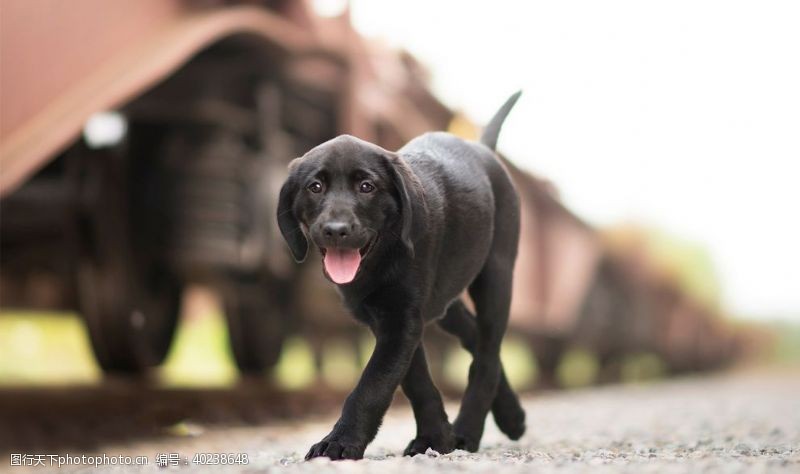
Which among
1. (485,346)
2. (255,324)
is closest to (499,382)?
(485,346)

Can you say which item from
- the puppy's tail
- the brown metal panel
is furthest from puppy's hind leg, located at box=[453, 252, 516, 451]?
the brown metal panel

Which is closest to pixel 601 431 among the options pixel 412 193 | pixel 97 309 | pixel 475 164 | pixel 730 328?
pixel 475 164

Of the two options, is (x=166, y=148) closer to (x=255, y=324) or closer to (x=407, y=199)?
Answer: (x=255, y=324)

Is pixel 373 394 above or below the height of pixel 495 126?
below

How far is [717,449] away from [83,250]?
17.3 ft

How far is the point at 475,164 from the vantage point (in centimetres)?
353

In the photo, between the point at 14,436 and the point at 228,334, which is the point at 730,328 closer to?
the point at 228,334

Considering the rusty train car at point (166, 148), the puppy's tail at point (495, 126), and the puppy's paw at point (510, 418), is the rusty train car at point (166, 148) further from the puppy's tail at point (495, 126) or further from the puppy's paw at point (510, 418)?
the puppy's paw at point (510, 418)

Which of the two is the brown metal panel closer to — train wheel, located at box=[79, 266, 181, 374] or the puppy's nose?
train wheel, located at box=[79, 266, 181, 374]

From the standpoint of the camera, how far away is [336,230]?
265 centimetres

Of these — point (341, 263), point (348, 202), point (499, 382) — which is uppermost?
point (348, 202)

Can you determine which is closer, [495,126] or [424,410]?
[424,410]

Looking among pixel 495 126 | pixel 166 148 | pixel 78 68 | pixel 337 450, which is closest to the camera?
pixel 337 450

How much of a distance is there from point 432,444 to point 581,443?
1.12 metres
